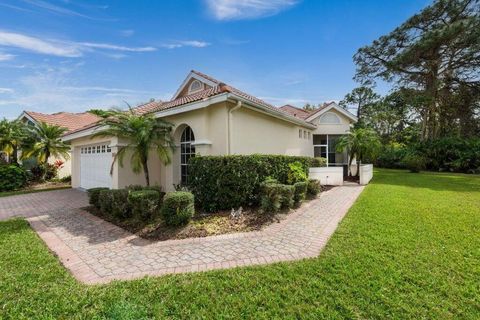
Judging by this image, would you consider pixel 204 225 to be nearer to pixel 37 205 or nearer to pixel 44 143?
pixel 37 205

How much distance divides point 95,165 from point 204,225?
1107 centimetres

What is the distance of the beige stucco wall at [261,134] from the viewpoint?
10648 millimetres

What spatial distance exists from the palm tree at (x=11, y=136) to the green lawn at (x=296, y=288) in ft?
60.0

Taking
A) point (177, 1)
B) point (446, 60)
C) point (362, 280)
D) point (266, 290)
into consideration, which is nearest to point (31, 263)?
point (266, 290)

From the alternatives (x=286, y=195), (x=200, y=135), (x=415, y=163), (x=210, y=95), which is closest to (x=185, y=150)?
(x=200, y=135)

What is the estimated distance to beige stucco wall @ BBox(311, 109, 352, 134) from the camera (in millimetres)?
19969

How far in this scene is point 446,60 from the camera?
27.4m

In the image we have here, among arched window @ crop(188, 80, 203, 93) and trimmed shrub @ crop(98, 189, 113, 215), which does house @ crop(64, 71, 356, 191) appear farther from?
trimmed shrub @ crop(98, 189, 113, 215)

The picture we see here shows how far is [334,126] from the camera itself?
20062mm

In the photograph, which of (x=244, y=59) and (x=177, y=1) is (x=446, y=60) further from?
(x=177, y=1)

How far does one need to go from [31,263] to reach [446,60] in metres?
37.7

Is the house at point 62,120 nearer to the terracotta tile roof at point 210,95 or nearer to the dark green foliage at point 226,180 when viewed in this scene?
the terracotta tile roof at point 210,95

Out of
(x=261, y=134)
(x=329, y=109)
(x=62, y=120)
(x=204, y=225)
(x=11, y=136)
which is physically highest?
(x=62, y=120)

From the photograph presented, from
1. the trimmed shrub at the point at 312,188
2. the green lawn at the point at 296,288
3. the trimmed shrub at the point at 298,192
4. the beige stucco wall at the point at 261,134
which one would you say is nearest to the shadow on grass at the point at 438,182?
the beige stucco wall at the point at 261,134
